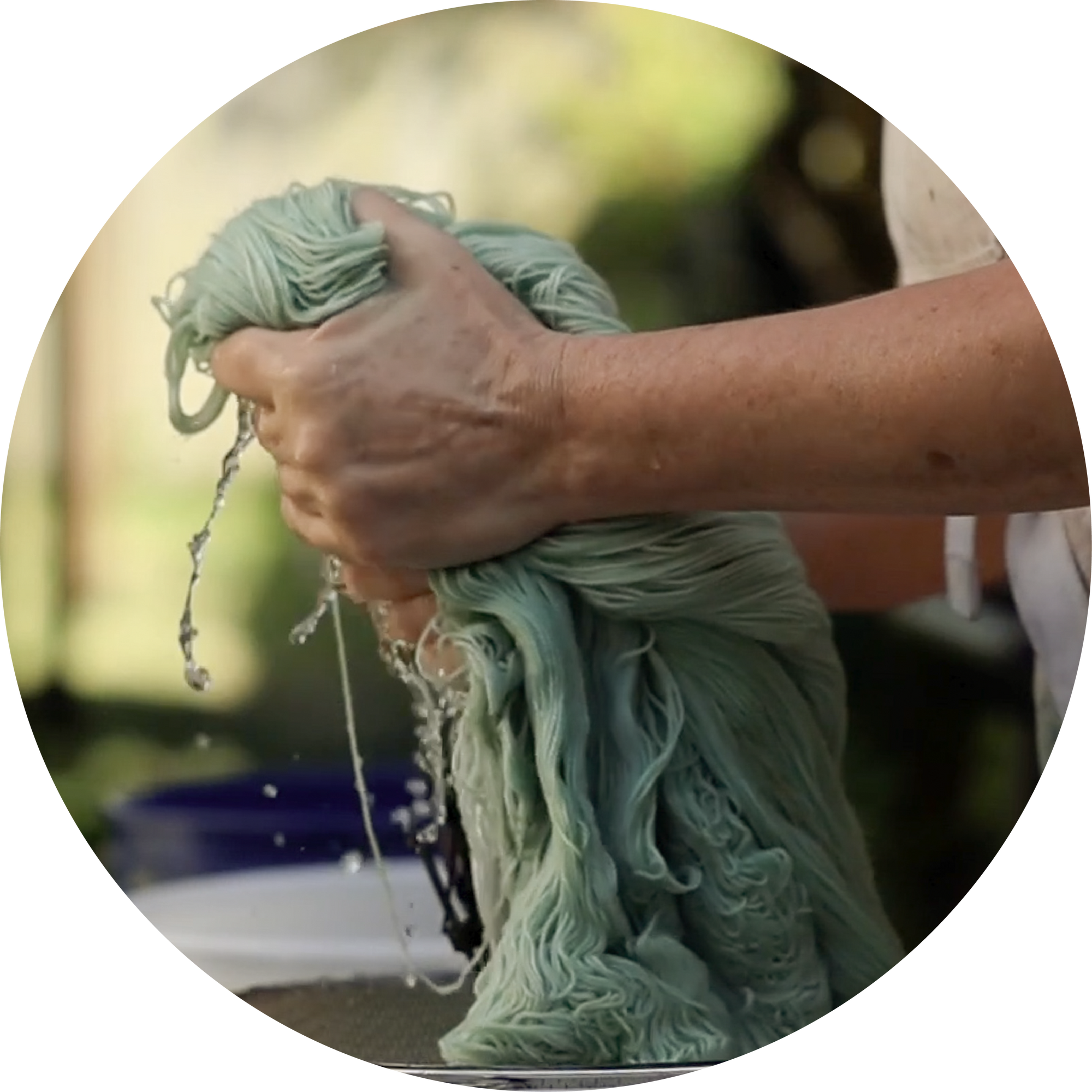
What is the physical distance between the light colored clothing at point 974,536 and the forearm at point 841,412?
0.18m

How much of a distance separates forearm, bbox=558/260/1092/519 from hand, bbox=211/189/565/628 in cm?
2

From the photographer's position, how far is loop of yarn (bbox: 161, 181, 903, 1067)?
1.79 feet

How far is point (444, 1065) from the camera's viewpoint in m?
0.59

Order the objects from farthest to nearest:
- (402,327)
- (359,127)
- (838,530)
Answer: (359,127)
(838,530)
(402,327)

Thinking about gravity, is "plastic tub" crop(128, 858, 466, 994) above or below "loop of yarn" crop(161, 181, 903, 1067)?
below

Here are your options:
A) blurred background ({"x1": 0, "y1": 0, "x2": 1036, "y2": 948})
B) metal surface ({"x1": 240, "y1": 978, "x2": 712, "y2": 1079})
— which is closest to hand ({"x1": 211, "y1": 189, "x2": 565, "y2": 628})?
blurred background ({"x1": 0, "y1": 0, "x2": 1036, "y2": 948})

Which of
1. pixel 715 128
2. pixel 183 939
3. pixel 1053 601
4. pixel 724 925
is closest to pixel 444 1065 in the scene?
pixel 724 925

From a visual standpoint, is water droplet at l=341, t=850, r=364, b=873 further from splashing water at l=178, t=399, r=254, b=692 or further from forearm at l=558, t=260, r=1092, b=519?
forearm at l=558, t=260, r=1092, b=519

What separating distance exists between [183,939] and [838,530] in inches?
19.2

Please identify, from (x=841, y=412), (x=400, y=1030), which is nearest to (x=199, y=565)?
(x=400, y=1030)

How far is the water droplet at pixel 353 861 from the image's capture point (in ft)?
2.54

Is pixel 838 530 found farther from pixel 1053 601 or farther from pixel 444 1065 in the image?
pixel 444 1065

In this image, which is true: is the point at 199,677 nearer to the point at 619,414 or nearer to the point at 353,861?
the point at 353,861

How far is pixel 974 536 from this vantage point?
672 mm
